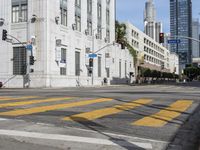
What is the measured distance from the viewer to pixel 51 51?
2392 inches

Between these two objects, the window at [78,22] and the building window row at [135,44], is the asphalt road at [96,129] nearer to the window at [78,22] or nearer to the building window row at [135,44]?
the window at [78,22]

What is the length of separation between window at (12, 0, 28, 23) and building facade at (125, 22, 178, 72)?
→ 57482 millimetres

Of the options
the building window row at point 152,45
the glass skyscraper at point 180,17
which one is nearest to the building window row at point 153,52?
the building window row at point 152,45

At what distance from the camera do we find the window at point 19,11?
6172 cm

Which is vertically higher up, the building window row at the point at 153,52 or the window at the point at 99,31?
the building window row at the point at 153,52

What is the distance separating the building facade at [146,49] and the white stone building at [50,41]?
148 ft

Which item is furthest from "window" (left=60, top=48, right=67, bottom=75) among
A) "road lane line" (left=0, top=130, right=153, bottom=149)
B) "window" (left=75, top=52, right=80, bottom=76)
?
"road lane line" (left=0, top=130, right=153, bottom=149)

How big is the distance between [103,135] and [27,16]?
176 ft

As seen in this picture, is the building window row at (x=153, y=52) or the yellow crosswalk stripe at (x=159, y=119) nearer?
the yellow crosswalk stripe at (x=159, y=119)

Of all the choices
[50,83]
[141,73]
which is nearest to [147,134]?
[50,83]

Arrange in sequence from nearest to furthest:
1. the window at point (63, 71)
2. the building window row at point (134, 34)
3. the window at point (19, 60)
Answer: the window at point (19, 60)
the window at point (63, 71)
the building window row at point (134, 34)

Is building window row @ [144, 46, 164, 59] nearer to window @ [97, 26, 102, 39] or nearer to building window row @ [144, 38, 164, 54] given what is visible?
building window row @ [144, 38, 164, 54]

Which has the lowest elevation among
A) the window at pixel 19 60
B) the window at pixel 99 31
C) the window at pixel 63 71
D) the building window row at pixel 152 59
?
the window at pixel 63 71

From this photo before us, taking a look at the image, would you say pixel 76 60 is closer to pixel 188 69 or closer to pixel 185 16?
pixel 185 16
